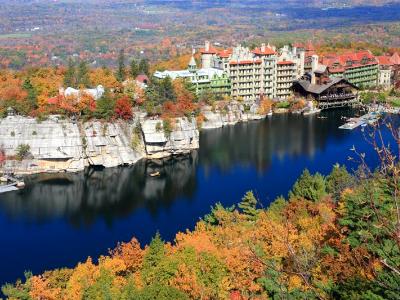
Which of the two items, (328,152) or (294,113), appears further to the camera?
(294,113)

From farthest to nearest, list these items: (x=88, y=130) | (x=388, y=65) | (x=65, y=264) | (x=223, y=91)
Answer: (x=388, y=65) → (x=223, y=91) → (x=88, y=130) → (x=65, y=264)

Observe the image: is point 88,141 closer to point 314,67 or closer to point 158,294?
point 158,294

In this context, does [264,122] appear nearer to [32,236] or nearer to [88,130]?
[88,130]

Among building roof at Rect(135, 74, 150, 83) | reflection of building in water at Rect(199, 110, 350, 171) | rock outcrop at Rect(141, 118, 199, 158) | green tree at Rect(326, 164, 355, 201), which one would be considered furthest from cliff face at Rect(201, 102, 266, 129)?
green tree at Rect(326, 164, 355, 201)

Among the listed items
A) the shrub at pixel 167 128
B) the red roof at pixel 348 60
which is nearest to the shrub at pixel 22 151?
the shrub at pixel 167 128

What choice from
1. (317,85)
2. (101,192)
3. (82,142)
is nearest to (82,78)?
(82,142)

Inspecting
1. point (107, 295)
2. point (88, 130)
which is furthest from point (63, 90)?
point (107, 295)
